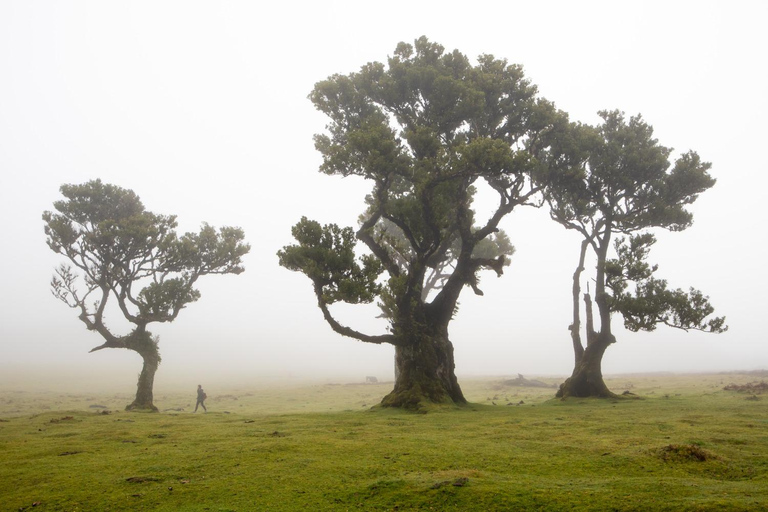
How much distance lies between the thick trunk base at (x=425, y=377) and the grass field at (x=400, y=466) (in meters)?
7.01

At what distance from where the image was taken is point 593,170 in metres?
34.0

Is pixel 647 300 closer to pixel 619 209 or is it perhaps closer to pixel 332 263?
pixel 619 209

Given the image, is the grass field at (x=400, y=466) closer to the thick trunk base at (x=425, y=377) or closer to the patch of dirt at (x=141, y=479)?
the patch of dirt at (x=141, y=479)

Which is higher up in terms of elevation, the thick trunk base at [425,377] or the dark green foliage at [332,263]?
the dark green foliage at [332,263]

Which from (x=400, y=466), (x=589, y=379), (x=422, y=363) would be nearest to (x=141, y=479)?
(x=400, y=466)

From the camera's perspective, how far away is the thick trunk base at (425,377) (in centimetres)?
2656

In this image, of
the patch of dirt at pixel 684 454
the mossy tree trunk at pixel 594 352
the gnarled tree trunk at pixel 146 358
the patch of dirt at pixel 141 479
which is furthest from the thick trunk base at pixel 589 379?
the gnarled tree trunk at pixel 146 358

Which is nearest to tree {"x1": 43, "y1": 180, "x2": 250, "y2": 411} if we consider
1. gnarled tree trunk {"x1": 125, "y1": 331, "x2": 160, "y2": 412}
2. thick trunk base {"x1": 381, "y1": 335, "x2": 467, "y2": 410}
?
gnarled tree trunk {"x1": 125, "y1": 331, "x2": 160, "y2": 412}

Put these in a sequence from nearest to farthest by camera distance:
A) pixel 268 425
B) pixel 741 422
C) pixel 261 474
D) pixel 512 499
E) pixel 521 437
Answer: pixel 512 499 → pixel 261 474 → pixel 521 437 → pixel 741 422 → pixel 268 425

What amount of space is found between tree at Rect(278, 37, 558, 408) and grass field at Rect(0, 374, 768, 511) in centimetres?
841

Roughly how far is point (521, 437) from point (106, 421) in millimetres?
20312

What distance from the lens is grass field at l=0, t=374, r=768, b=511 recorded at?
346 inches

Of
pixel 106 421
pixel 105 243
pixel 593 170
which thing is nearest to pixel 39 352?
pixel 105 243

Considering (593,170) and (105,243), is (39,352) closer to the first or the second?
(105,243)
